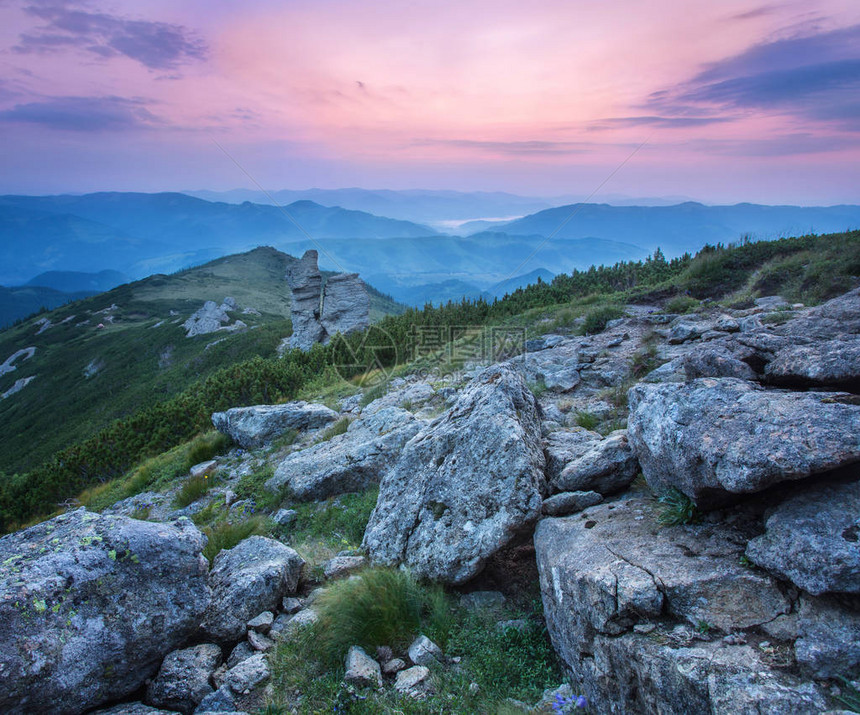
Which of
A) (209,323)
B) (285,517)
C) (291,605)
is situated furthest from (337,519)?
(209,323)

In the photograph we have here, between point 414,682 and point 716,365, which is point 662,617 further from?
point 716,365

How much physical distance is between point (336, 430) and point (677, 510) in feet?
32.3

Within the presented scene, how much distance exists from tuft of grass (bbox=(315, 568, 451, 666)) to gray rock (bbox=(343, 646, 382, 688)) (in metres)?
0.19

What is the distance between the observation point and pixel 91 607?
4.22 m

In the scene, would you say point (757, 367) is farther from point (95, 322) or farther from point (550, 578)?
point (95, 322)

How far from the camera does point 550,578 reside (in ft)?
14.4

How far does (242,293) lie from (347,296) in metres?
125

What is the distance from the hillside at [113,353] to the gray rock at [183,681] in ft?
210

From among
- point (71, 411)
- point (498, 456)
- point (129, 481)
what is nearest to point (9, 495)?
point (129, 481)

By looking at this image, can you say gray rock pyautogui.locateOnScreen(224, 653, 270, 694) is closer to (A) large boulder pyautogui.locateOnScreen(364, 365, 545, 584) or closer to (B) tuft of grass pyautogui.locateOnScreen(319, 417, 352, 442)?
(A) large boulder pyautogui.locateOnScreen(364, 365, 545, 584)

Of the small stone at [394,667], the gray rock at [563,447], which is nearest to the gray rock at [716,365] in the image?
the gray rock at [563,447]

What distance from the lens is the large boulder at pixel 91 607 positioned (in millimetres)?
3777

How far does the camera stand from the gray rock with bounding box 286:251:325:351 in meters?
58.3

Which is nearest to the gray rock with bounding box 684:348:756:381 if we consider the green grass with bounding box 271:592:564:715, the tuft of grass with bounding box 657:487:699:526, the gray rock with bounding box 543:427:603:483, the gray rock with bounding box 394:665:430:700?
the gray rock with bounding box 543:427:603:483
